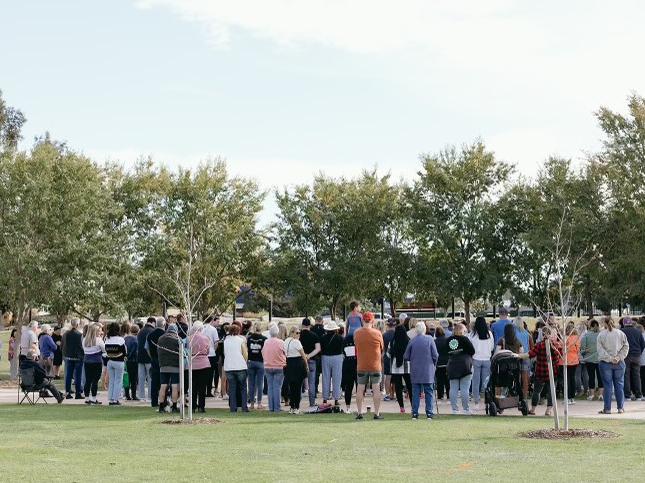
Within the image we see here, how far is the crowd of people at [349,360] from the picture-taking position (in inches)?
687

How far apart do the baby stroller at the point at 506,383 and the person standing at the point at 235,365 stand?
471 cm

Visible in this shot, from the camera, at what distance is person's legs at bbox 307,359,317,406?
19.7 meters

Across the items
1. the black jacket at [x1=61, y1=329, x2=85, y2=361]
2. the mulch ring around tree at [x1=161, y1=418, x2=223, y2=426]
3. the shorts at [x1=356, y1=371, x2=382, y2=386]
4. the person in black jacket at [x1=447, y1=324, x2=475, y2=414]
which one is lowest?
the mulch ring around tree at [x1=161, y1=418, x2=223, y2=426]

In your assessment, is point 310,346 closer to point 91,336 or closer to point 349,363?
point 349,363

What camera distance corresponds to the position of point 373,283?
4431 cm

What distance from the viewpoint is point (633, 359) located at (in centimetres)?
2044

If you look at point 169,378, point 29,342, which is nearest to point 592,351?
point 169,378

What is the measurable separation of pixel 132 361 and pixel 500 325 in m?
8.40

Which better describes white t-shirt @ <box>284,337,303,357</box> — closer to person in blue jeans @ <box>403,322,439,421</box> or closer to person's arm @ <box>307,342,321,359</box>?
person's arm @ <box>307,342,321,359</box>

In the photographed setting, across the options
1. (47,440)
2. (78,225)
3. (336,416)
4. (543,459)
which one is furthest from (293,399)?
(78,225)

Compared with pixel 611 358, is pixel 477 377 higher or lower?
lower

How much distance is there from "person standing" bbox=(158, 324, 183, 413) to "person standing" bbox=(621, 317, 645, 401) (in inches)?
370

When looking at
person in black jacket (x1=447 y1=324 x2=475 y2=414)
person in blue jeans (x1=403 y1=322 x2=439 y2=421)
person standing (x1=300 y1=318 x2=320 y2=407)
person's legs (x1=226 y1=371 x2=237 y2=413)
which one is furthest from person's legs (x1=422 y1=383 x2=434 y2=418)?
person's legs (x1=226 y1=371 x2=237 y2=413)

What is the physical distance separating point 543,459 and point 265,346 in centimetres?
793
